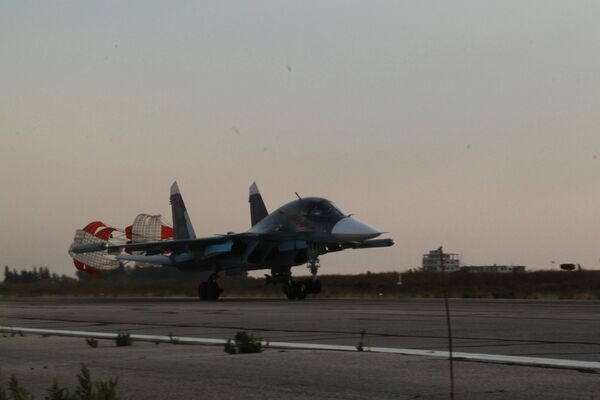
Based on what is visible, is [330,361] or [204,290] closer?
[330,361]

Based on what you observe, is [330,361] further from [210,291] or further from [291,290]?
[210,291]

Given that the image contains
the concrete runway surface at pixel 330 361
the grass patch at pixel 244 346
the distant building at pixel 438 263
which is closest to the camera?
the distant building at pixel 438 263

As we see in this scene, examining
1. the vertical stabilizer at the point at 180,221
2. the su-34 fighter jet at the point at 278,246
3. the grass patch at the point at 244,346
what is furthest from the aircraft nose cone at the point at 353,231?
Answer: the grass patch at the point at 244,346

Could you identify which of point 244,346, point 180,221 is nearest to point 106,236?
point 180,221

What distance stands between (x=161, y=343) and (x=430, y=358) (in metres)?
4.60

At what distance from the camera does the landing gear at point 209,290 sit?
3694cm

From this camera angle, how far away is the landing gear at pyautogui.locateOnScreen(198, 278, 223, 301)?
36.9 m

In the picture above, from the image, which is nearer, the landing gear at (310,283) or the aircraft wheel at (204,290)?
the landing gear at (310,283)

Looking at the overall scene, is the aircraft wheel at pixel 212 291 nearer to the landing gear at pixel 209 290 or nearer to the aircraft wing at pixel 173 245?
the landing gear at pixel 209 290

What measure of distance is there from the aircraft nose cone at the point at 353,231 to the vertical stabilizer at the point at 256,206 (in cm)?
984

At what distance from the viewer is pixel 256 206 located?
43312mm

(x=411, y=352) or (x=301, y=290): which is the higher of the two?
(x=301, y=290)

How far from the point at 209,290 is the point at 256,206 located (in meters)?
7.18

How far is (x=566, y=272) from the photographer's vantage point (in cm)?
7069
